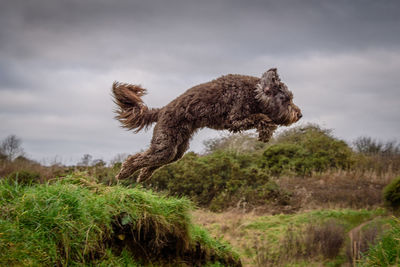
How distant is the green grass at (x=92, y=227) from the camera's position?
3.75m

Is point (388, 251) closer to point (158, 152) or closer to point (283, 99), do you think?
point (283, 99)

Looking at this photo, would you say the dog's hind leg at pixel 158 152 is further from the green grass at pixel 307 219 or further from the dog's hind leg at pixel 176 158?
the green grass at pixel 307 219

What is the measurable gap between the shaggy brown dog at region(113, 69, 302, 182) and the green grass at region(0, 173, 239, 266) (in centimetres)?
83

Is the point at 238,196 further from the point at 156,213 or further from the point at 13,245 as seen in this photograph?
the point at 13,245

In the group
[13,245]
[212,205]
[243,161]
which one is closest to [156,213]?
[13,245]

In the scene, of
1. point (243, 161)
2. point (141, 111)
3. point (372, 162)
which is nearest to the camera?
point (141, 111)

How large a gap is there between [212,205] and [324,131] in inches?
319

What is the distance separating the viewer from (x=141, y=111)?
4.26 meters

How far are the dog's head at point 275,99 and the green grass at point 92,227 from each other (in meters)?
2.35

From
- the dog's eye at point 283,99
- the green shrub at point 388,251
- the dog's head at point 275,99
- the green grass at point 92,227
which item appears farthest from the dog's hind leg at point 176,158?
the green shrub at point 388,251

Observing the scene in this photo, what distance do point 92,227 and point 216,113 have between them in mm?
2011

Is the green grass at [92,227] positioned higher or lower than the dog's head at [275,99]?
lower

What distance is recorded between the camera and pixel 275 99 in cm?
410

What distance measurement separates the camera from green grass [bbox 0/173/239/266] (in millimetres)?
3748
